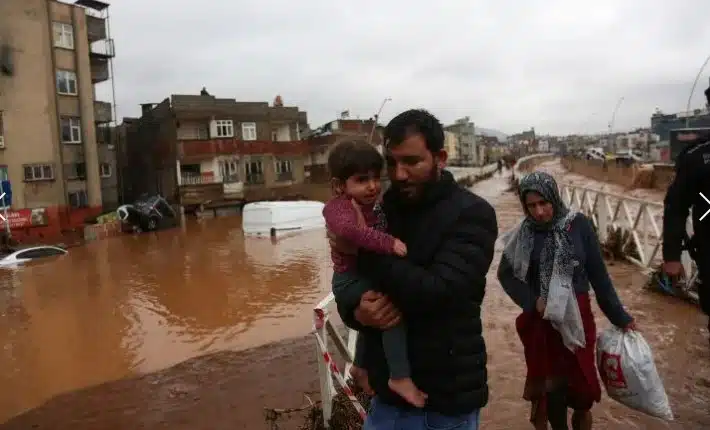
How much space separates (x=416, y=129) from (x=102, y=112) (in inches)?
1396

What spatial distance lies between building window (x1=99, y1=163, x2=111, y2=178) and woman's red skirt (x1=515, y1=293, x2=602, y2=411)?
35957mm

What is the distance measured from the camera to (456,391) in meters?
1.88

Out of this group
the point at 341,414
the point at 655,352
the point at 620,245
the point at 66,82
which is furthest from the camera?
the point at 66,82

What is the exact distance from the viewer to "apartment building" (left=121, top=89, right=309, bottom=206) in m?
37.1

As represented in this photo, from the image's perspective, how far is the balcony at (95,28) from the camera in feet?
108

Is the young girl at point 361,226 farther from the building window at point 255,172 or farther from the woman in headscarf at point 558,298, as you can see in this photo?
the building window at point 255,172

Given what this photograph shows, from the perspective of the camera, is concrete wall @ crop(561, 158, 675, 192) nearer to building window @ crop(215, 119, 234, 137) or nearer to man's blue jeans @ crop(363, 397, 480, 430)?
man's blue jeans @ crop(363, 397, 480, 430)

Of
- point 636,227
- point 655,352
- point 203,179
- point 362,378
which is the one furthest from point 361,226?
point 203,179

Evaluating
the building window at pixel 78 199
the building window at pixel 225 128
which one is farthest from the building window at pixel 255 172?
the building window at pixel 78 199

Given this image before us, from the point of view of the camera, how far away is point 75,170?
31188 millimetres

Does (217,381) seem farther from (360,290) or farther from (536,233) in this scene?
(360,290)

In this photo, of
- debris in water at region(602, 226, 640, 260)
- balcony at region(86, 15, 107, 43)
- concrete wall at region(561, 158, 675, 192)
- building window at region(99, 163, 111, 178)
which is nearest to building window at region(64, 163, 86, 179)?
building window at region(99, 163, 111, 178)

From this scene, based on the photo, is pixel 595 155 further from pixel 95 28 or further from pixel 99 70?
pixel 95 28

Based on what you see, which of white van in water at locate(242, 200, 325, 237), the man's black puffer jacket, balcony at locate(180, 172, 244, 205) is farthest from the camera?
balcony at locate(180, 172, 244, 205)
